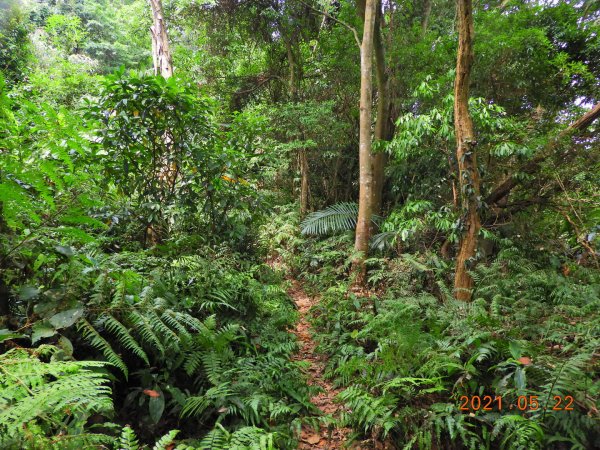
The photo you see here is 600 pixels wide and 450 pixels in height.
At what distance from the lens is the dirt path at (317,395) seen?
8.92 ft

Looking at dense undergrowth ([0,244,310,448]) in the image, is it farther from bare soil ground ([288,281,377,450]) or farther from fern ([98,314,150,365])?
bare soil ground ([288,281,377,450])

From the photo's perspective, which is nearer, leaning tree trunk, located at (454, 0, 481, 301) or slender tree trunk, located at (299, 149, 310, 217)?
leaning tree trunk, located at (454, 0, 481, 301)

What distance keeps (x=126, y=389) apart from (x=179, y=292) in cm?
106

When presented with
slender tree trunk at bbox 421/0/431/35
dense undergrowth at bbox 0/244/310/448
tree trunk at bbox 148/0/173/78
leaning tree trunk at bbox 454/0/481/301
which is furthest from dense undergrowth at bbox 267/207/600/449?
slender tree trunk at bbox 421/0/431/35

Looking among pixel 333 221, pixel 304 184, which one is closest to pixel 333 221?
pixel 333 221

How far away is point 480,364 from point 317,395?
1.54m

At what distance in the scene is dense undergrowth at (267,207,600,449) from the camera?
88.7 inches

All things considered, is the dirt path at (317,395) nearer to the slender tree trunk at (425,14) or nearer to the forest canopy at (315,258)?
the forest canopy at (315,258)

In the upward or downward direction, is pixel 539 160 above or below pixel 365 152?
below

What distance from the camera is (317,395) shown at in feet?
10.9

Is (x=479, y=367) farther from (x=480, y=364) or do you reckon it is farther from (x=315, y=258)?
(x=315, y=258)

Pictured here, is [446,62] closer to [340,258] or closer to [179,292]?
[340,258]

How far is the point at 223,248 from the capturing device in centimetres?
423
